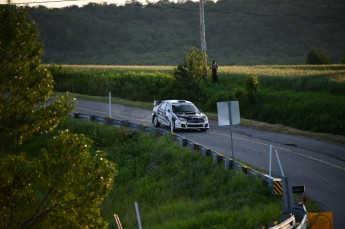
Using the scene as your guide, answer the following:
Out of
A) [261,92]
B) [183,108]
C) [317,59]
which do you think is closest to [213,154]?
[183,108]

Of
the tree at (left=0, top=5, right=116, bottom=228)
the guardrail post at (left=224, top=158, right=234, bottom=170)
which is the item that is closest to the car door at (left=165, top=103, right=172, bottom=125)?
the guardrail post at (left=224, top=158, right=234, bottom=170)

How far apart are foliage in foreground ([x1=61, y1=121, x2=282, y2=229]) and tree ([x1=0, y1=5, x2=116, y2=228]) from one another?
559 cm

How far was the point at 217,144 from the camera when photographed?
118 feet

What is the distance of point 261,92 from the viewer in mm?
51438

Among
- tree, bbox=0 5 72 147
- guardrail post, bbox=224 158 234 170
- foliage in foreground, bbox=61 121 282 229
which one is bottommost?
foliage in foreground, bbox=61 121 282 229

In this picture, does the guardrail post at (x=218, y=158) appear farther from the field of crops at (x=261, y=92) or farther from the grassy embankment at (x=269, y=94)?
the field of crops at (x=261, y=92)

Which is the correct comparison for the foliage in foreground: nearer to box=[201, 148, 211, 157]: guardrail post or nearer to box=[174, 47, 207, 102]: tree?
box=[201, 148, 211, 157]: guardrail post

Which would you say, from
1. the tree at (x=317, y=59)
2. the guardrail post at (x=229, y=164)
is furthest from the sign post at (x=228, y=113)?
the tree at (x=317, y=59)

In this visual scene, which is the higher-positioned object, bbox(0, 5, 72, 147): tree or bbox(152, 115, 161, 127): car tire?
bbox(0, 5, 72, 147): tree

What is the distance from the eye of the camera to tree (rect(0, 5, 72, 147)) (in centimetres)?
1848

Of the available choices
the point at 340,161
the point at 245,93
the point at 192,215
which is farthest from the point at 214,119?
the point at 192,215

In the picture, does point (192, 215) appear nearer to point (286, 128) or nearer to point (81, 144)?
point (81, 144)

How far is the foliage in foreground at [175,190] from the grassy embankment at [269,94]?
797 centimetres

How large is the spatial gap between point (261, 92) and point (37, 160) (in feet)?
114
